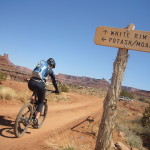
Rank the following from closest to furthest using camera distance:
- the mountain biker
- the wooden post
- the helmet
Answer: the wooden post
the mountain biker
the helmet

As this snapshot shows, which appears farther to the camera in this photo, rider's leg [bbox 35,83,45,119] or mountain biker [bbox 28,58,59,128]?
rider's leg [bbox 35,83,45,119]

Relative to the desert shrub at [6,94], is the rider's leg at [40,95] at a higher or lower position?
higher

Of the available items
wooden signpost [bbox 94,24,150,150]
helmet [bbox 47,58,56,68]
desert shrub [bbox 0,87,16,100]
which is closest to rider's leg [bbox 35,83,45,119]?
helmet [bbox 47,58,56,68]

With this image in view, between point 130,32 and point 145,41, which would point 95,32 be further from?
point 145,41

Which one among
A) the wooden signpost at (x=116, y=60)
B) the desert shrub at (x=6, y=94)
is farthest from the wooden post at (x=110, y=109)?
the desert shrub at (x=6, y=94)

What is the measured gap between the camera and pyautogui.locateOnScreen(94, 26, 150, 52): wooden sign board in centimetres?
408

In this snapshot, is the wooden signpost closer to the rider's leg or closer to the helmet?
the helmet

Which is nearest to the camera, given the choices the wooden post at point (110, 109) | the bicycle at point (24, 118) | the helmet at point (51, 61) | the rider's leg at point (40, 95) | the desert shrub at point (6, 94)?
the wooden post at point (110, 109)

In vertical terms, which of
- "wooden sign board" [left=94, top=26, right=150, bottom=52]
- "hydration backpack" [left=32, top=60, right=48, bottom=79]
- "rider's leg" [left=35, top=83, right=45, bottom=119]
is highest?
"wooden sign board" [left=94, top=26, right=150, bottom=52]

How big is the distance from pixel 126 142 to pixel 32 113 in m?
4.16

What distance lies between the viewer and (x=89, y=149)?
559cm

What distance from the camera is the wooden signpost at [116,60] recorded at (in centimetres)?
399

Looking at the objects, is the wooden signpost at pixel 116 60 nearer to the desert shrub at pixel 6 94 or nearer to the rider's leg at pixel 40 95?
the rider's leg at pixel 40 95

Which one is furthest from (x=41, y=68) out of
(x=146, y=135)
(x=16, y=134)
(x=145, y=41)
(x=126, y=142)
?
(x=146, y=135)
